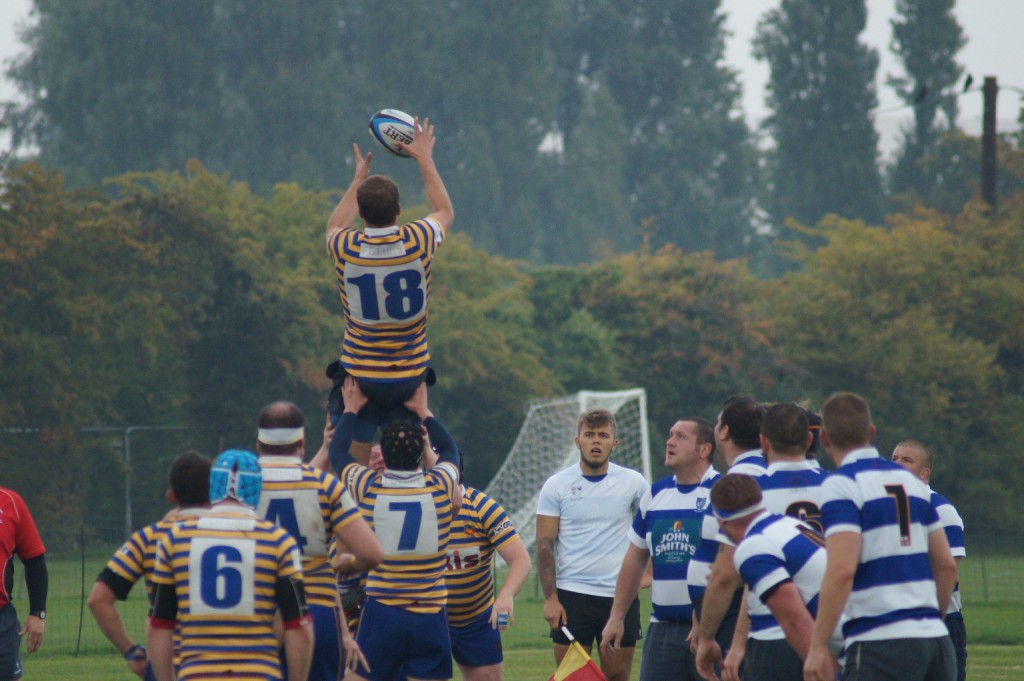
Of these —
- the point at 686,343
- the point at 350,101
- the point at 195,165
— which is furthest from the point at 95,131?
the point at 686,343

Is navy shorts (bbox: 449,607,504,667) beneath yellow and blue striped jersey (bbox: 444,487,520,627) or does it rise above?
beneath

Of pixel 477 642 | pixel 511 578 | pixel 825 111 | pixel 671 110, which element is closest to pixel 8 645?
pixel 477 642

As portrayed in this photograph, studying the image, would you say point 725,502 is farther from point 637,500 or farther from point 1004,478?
point 1004,478

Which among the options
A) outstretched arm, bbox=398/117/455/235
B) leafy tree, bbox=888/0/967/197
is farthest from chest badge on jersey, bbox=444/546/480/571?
leafy tree, bbox=888/0/967/197

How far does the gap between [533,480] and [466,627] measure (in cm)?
2532

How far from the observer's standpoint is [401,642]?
9141 mm

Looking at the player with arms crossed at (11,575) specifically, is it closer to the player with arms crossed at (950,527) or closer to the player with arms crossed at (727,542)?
the player with arms crossed at (727,542)

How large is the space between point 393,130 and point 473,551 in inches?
120

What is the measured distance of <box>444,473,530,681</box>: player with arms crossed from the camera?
10.5 metres

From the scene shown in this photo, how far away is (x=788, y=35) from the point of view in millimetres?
78688

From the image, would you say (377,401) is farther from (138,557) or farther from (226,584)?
(226,584)

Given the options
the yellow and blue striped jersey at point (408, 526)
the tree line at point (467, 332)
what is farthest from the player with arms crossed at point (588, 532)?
the tree line at point (467, 332)

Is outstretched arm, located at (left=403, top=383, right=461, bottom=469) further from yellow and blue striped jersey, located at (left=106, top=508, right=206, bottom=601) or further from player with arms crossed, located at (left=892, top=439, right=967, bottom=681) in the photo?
player with arms crossed, located at (left=892, top=439, right=967, bottom=681)

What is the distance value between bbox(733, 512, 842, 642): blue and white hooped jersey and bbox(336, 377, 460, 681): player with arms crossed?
86.2 inches
